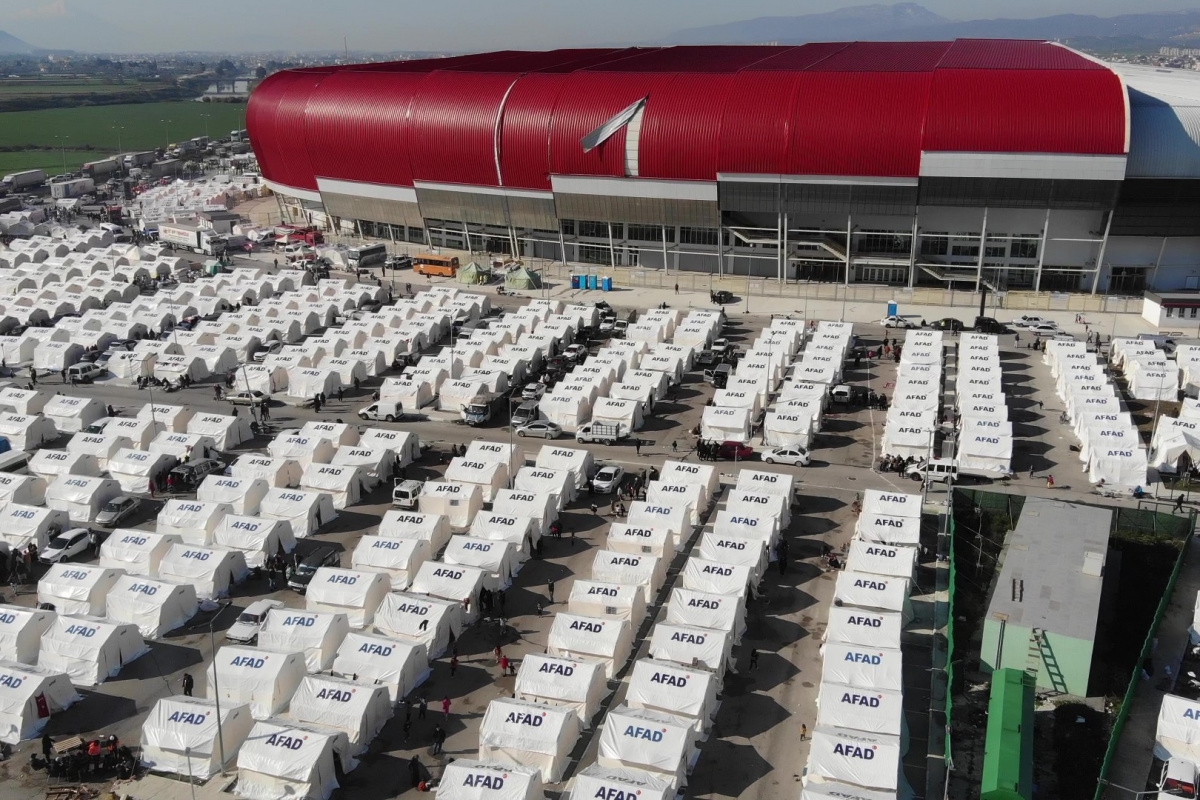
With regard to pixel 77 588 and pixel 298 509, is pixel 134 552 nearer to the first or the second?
pixel 77 588

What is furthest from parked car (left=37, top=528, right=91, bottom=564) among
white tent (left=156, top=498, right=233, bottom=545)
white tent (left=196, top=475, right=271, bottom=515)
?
white tent (left=196, top=475, right=271, bottom=515)

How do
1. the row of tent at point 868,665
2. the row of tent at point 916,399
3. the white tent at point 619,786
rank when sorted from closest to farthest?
the white tent at point 619,786, the row of tent at point 868,665, the row of tent at point 916,399

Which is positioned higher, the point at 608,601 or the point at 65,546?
the point at 608,601

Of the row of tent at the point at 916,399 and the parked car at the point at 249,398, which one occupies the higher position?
the row of tent at the point at 916,399

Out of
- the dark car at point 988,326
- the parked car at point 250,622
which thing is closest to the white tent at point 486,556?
the parked car at point 250,622

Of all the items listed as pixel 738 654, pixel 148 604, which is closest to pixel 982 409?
pixel 738 654

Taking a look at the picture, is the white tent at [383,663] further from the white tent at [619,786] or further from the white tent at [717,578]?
the white tent at [717,578]

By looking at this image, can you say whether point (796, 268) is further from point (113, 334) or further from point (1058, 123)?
point (113, 334)
